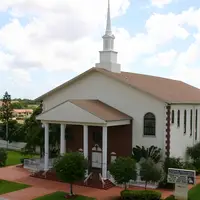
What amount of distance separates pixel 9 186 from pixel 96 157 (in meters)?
7.54

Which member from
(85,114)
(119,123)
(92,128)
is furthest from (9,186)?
(119,123)

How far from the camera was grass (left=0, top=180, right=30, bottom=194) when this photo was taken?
2653 cm

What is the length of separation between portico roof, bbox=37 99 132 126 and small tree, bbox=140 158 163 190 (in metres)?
4.19

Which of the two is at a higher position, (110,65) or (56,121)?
(110,65)

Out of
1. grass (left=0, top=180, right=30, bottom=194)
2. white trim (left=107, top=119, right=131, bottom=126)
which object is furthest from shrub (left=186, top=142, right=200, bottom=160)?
grass (left=0, top=180, right=30, bottom=194)

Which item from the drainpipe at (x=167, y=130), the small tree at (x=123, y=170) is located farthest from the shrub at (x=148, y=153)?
the small tree at (x=123, y=170)

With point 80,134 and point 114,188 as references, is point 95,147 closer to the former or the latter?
point 80,134

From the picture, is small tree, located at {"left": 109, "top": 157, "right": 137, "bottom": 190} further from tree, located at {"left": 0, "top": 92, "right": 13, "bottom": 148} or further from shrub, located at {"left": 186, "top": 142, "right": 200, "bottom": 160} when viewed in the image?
tree, located at {"left": 0, "top": 92, "right": 13, "bottom": 148}

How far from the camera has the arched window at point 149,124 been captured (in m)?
29.1

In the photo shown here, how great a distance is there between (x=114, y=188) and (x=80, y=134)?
691 cm

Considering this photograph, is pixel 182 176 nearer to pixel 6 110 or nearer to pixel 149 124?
pixel 149 124

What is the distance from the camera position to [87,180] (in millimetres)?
27797

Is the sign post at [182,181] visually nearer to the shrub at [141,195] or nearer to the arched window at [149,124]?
the shrub at [141,195]

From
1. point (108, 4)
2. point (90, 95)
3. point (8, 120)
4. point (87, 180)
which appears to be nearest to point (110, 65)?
point (90, 95)
